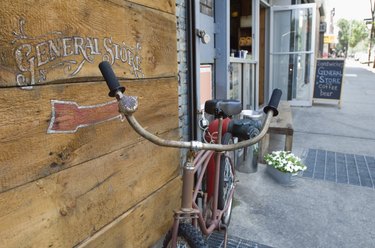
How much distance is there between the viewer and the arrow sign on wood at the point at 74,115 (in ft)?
4.40

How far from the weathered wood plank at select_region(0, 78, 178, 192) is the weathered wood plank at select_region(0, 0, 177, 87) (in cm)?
6

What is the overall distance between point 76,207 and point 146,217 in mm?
622

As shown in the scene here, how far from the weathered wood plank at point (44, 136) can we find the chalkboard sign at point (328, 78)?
688 cm

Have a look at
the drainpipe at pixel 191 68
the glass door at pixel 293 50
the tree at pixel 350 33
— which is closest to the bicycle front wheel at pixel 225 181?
the drainpipe at pixel 191 68

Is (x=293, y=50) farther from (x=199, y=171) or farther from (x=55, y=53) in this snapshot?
(x=55, y=53)

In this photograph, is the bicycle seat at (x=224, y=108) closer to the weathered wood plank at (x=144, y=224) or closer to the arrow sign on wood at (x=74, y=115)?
the weathered wood plank at (x=144, y=224)

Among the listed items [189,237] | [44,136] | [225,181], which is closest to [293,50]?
[225,181]

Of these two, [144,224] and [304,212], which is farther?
[304,212]

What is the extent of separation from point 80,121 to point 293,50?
6.90 m

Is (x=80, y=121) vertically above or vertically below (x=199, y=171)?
above

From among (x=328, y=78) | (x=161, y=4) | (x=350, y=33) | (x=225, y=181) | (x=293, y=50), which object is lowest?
(x=225, y=181)

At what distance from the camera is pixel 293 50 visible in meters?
7.48

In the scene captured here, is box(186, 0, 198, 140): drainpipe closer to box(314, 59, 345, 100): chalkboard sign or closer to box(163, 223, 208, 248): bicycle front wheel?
box(163, 223, 208, 248): bicycle front wheel

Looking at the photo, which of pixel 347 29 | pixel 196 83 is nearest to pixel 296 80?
pixel 196 83
